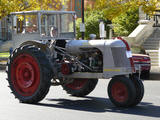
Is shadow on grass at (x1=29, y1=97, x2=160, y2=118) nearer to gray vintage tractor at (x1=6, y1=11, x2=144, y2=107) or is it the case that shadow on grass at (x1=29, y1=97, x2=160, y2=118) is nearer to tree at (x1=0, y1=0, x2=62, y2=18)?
gray vintage tractor at (x1=6, y1=11, x2=144, y2=107)

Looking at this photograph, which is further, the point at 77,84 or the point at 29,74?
the point at 77,84

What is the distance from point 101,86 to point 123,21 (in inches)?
855

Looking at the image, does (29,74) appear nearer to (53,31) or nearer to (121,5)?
(53,31)

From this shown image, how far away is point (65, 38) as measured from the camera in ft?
41.5

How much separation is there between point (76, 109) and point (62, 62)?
61.6 inches

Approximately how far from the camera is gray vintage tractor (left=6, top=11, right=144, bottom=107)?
1101cm

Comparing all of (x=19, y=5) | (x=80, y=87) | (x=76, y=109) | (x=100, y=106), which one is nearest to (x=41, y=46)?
(x=80, y=87)

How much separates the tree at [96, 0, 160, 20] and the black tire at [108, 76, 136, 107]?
553 inches

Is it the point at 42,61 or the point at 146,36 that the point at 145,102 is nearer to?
the point at 42,61

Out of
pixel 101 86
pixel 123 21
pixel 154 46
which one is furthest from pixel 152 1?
pixel 123 21

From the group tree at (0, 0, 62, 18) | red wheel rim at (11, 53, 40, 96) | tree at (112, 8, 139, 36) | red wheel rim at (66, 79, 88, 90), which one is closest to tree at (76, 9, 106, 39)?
tree at (112, 8, 139, 36)

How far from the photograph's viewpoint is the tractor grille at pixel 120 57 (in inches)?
437

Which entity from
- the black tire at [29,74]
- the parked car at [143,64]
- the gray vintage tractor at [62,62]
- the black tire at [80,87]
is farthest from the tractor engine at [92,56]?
the parked car at [143,64]

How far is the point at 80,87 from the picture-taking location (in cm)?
1279
